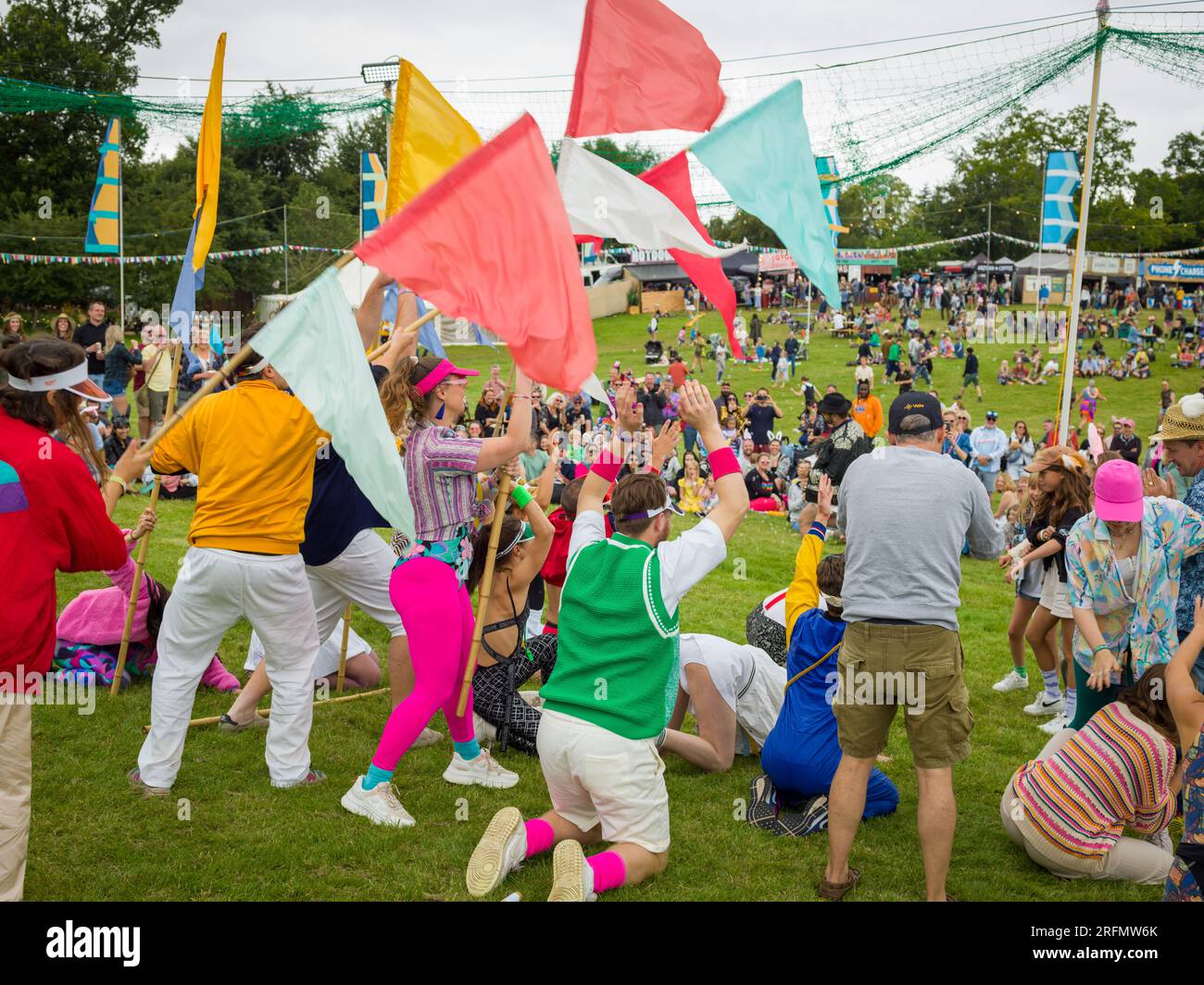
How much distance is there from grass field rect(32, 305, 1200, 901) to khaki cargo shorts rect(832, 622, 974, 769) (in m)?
0.50

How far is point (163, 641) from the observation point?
4910 millimetres

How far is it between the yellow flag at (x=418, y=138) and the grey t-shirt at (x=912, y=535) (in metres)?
2.52

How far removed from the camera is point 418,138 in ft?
16.7

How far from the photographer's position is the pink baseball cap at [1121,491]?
16.0 ft

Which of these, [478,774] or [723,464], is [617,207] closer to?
[723,464]

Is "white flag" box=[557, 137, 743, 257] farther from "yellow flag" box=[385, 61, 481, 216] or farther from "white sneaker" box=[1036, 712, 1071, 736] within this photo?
"white sneaker" box=[1036, 712, 1071, 736]

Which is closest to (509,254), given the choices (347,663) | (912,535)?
(912,535)

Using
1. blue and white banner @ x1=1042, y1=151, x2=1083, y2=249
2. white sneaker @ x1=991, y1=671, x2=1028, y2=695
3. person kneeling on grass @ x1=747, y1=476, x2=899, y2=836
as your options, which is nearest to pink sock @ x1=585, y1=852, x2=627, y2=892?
person kneeling on grass @ x1=747, y1=476, x2=899, y2=836

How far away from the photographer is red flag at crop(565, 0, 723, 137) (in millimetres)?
5051

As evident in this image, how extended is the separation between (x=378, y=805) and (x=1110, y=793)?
3.23m

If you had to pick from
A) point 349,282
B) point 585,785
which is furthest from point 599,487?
point 349,282

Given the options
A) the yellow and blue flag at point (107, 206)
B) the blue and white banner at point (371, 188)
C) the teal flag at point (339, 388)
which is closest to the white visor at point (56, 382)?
the teal flag at point (339, 388)

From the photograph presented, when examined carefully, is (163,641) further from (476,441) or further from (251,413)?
(476,441)

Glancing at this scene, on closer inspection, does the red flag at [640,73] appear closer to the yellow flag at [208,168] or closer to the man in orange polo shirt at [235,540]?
the yellow flag at [208,168]
